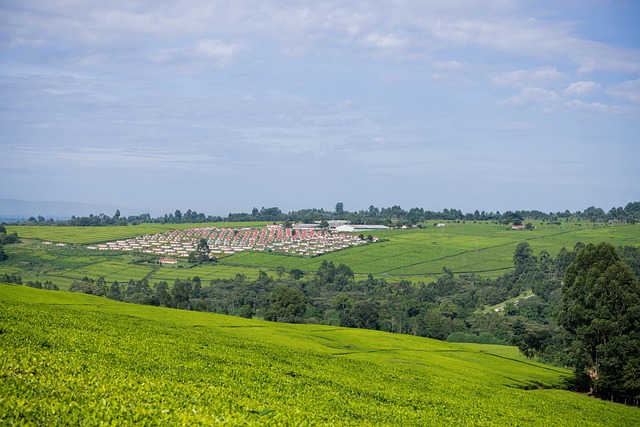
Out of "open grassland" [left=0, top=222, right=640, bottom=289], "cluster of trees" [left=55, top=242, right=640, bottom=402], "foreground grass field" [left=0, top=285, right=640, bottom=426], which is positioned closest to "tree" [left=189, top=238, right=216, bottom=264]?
"open grassland" [left=0, top=222, right=640, bottom=289]

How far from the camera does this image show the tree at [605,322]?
51719 mm

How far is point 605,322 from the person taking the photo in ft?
176

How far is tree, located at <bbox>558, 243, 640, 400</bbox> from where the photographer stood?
51719 millimetres

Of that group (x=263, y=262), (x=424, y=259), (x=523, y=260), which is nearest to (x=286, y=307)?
(x=263, y=262)

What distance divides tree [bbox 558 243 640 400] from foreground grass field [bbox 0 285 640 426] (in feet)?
18.3

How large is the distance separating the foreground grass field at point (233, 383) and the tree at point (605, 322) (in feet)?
18.3

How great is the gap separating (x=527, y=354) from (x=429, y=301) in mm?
50392

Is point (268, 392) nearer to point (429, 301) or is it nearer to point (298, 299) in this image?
point (298, 299)

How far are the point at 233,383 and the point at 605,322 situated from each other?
1671 inches

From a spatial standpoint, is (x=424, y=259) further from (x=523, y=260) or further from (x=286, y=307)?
(x=286, y=307)

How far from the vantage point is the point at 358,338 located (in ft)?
200

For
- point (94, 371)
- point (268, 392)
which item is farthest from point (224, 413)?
point (268, 392)

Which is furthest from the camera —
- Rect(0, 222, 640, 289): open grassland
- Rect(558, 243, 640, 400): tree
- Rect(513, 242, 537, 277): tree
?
Rect(513, 242, 537, 277): tree

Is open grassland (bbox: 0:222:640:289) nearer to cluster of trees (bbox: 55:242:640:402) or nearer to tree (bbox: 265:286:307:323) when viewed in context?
cluster of trees (bbox: 55:242:640:402)
